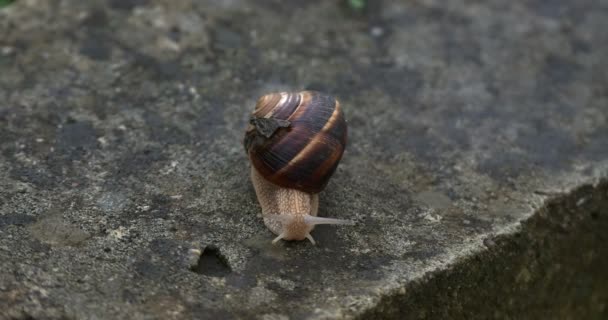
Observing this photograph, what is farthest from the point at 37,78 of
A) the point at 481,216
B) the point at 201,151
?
the point at 481,216

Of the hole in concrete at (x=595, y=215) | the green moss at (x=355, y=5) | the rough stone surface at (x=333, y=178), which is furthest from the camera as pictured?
the green moss at (x=355, y=5)

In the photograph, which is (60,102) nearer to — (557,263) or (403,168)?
(403,168)

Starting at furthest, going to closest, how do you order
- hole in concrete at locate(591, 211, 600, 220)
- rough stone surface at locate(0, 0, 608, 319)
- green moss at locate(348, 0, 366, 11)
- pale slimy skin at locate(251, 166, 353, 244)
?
green moss at locate(348, 0, 366, 11), hole in concrete at locate(591, 211, 600, 220), pale slimy skin at locate(251, 166, 353, 244), rough stone surface at locate(0, 0, 608, 319)

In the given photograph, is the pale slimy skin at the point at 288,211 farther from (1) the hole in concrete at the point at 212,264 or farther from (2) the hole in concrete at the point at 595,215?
(2) the hole in concrete at the point at 595,215

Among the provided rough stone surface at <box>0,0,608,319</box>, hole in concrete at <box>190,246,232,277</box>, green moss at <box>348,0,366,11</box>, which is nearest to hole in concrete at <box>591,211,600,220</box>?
rough stone surface at <box>0,0,608,319</box>

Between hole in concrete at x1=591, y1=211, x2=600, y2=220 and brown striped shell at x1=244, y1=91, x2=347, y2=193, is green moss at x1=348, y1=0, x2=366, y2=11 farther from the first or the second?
hole in concrete at x1=591, y1=211, x2=600, y2=220

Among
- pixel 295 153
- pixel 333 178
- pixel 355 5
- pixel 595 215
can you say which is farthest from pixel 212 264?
pixel 355 5

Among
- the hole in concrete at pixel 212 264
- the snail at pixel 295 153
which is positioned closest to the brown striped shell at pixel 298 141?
the snail at pixel 295 153
